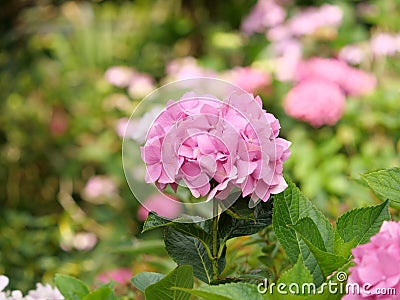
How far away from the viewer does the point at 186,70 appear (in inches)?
116

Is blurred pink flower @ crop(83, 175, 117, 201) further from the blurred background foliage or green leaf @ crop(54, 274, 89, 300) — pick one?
green leaf @ crop(54, 274, 89, 300)

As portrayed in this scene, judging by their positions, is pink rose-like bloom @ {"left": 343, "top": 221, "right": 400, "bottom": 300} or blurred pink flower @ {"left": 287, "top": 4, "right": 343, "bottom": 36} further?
blurred pink flower @ {"left": 287, "top": 4, "right": 343, "bottom": 36}

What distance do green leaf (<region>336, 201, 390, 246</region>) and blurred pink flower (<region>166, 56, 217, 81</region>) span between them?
215 cm

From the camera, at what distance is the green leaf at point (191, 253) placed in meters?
0.73

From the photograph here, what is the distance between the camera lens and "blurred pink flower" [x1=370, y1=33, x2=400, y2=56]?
2678 millimetres

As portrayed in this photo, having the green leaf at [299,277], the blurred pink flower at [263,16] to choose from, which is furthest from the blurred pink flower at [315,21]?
the green leaf at [299,277]

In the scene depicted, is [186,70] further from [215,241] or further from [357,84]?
[215,241]

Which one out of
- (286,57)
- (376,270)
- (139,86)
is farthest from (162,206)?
(139,86)

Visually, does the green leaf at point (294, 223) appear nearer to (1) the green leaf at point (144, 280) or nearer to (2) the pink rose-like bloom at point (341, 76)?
(1) the green leaf at point (144, 280)

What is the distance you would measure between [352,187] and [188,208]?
3.92 feet

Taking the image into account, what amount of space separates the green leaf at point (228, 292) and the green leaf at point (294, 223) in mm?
67

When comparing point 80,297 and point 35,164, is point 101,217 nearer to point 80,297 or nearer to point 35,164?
point 35,164

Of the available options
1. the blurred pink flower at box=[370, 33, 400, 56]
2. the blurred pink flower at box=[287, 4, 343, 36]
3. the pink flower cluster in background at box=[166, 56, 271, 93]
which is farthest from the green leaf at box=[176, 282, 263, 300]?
the blurred pink flower at box=[287, 4, 343, 36]

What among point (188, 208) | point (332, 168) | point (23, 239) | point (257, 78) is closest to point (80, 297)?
point (188, 208)
